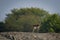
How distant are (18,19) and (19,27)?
1.63 meters

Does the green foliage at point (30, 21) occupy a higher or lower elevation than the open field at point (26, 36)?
higher

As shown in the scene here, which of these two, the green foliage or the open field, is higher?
the green foliage

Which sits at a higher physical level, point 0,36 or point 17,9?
point 17,9

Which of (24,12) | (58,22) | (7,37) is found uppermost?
(24,12)

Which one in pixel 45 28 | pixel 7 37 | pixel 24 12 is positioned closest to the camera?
pixel 7 37

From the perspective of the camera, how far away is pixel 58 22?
49.7ft

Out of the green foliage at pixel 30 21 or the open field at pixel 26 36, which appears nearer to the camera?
the open field at pixel 26 36

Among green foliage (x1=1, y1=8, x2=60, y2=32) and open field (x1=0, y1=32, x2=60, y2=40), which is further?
green foliage (x1=1, y1=8, x2=60, y2=32)

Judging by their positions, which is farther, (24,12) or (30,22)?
(24,12)

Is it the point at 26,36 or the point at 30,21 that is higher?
the point at 30,21

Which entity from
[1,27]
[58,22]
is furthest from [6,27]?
[58,22]

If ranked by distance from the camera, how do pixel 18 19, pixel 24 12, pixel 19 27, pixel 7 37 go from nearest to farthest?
1. pixel 7 37
2. pixel 19 27
3. pixel 18 19
4. pixel 24 12

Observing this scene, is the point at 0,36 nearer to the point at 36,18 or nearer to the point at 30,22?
the point at 30,22

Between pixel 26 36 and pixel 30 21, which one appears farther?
pixel 30 21
